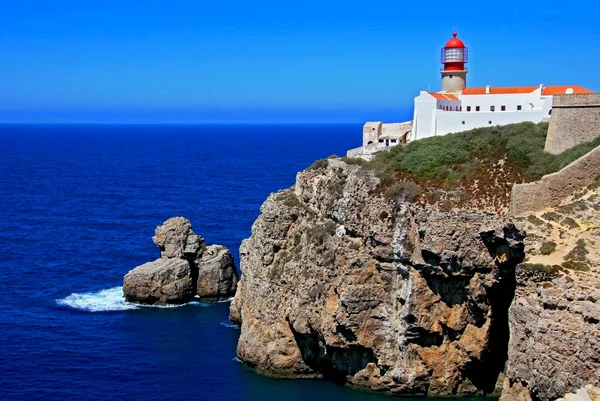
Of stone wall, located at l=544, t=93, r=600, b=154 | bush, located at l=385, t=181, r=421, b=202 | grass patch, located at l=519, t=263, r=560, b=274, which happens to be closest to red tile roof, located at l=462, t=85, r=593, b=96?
stone wall, located at l=544, t=93, r=600, b=154

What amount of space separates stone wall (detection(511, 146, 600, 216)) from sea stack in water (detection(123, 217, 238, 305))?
87.1 feet

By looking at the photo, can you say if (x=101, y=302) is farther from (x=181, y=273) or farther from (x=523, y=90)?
(x=523, y=90)

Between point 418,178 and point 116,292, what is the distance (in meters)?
26.8

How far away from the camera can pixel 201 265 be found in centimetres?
5588

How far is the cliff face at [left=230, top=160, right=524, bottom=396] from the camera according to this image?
35.9m

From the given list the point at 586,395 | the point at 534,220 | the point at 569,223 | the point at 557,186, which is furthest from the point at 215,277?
the point at 586,395

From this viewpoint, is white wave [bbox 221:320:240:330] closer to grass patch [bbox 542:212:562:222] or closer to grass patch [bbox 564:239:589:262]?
grass patch [bbox 542:212:562:222]

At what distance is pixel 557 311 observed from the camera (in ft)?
91.9

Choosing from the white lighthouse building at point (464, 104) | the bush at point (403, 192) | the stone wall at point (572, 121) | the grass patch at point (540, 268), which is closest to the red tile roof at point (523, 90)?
the white lighthouse building at point (464, 104)

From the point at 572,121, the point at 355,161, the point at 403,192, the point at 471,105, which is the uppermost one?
the point at 471,105

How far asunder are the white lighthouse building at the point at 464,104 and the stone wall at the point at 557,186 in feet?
45.5

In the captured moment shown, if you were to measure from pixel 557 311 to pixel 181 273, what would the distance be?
3201 centimetres

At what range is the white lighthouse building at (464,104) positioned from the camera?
4900 centimetres

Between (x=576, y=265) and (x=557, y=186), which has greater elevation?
(x=557, y=186)
